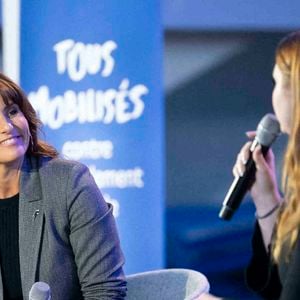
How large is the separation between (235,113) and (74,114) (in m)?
2.39

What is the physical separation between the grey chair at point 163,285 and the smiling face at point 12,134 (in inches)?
16.4

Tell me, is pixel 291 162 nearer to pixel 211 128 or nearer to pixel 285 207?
pixel 285 207

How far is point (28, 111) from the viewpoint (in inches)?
80.1

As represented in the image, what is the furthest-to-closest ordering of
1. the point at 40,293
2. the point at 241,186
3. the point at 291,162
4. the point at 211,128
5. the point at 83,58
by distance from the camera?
the point at 211,128 → the point at 83,58 → the point at 241,186 → the point at 40,293 → the point at 291,162

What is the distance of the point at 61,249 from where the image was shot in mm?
1924

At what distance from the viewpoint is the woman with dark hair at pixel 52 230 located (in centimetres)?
192

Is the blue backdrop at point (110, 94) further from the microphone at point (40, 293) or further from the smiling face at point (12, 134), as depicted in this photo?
the microphone at point (40, 293)

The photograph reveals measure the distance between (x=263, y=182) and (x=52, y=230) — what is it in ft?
1.72

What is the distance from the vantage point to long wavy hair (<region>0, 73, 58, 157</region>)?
1982 millimetres

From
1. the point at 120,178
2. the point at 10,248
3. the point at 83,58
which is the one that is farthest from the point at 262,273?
the point at 83,58

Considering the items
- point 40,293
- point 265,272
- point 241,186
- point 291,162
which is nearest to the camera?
point 291,162

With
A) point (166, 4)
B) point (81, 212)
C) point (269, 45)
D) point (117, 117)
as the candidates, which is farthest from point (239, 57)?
point (81, 212)

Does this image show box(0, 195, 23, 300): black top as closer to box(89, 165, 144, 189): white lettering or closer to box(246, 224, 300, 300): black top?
box(246, 224, 300, 300): black top

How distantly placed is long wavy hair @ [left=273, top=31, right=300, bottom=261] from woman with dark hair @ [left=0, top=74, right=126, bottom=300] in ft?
1.88
